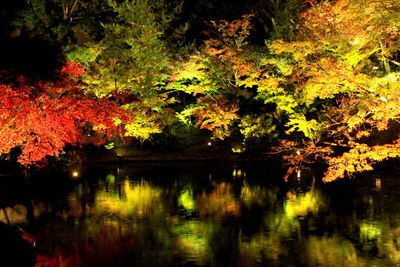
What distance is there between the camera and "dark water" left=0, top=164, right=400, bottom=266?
9.00 metres

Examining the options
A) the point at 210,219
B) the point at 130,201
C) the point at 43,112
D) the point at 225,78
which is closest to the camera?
the point at 210,219

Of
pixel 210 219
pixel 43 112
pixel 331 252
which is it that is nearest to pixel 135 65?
pixel 43 112

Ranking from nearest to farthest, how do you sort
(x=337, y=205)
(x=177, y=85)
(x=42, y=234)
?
(x=42, y=234) → (x=337, y=205) → (x=177, y=85)

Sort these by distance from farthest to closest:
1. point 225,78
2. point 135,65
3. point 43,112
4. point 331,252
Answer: point 225,78, point 135,65, point 43,112, point 331,252

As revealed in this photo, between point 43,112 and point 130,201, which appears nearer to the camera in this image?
point 43,112

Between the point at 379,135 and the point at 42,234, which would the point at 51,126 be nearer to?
the point at 42,234

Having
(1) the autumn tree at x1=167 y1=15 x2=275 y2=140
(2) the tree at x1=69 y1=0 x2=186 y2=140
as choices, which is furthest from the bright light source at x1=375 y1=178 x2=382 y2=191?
(2) the tree at x1=69 y1=0 x2=186 y2=140

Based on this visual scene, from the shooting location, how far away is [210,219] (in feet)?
40.6

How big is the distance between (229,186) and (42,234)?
348 inches

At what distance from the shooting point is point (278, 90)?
24359mm

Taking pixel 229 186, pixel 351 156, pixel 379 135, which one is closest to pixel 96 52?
pixel 229 186

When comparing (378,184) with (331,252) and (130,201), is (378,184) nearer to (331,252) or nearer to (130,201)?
(331,252)

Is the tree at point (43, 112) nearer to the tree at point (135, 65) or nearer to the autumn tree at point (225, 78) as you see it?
the tree at point (135, 65)

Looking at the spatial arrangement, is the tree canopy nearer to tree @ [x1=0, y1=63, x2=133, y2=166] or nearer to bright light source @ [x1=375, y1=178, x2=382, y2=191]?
bright light source @ [x1=375, y1=178, x2=382, y2=191]
